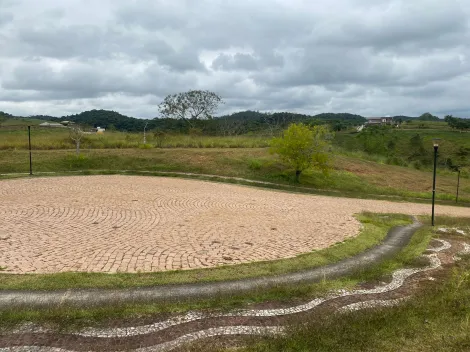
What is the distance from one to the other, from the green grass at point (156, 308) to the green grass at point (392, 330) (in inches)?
37.1

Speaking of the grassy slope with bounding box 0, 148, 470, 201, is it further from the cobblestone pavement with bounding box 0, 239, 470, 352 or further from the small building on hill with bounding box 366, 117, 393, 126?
the small building on hill with bounding box 366, 117, 393, 126

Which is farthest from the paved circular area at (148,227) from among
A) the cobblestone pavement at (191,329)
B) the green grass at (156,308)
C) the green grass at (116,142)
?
the green grass at (116,142)

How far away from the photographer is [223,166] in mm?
26641

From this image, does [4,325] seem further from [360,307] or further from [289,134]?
[289,134]

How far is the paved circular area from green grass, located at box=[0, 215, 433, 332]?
1764 millimetres

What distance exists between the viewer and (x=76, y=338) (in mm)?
4629

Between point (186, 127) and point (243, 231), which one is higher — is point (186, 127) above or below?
above

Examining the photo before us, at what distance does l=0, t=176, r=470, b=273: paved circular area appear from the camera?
7840 millimetres

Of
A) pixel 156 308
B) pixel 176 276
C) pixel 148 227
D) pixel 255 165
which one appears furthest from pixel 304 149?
pixel 156 308

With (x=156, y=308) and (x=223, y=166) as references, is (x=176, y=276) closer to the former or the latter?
(x=156, y=308)

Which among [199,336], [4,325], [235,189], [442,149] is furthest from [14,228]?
[442,149]

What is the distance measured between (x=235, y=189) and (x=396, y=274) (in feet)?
43.8

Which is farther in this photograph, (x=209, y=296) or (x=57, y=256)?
(x=57, y=256)

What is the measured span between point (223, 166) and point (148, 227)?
16.3m
